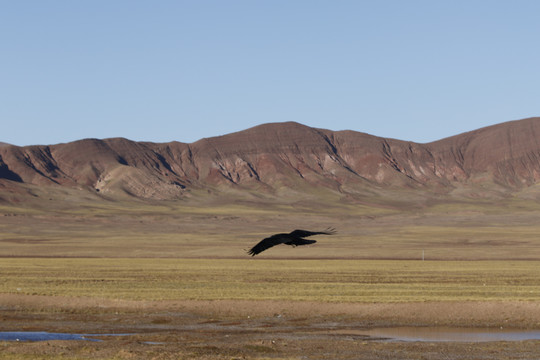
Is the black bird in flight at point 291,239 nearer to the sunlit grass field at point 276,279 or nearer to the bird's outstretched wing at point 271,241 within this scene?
the bird's outstretched wing at point 271,241

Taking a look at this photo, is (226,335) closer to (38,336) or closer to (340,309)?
(38,336)

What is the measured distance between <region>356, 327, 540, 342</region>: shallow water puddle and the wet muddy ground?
780 mm

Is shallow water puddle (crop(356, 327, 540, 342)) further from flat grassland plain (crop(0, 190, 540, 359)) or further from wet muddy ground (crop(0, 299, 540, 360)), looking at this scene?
flat grassland plain (crop(0, 190, 540, 359))

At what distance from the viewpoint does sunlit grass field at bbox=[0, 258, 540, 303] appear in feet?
158

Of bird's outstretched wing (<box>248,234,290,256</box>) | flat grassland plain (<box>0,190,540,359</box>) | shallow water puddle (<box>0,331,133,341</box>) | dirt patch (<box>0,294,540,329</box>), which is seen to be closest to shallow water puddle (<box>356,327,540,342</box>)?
flat grassland plain (<box>0,190,540,359</box>)

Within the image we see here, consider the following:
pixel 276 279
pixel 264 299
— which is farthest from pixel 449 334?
pixel 276 279

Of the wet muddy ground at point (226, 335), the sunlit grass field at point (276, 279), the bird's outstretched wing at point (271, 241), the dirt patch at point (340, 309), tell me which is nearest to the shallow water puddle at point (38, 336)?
the wet muddy ground at point (226, 335)

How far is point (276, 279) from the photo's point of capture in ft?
201

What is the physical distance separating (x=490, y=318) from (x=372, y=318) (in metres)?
6.14

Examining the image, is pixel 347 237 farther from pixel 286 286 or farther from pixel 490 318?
pixel 490 318

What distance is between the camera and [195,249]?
345 feet

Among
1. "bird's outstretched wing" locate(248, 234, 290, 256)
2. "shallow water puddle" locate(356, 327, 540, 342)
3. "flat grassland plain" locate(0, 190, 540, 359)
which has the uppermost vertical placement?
"bird's outstretched wing" locate(248, 234, 290, 256)

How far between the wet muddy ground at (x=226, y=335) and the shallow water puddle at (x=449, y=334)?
78cm

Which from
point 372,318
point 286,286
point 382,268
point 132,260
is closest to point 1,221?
point 132,260
